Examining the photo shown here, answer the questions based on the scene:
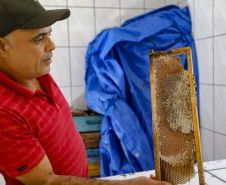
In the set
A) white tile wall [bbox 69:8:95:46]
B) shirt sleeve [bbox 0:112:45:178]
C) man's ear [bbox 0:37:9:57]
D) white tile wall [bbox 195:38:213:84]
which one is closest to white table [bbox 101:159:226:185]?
shirt sleeve [bbox 0:112:45:178]

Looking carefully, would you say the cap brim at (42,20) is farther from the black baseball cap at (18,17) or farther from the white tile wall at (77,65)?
the white tile wall at (77,65)

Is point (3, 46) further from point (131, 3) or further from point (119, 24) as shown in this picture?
point (131, 3)

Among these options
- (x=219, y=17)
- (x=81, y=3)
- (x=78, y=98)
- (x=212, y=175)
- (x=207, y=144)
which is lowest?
(x=207, y=144)

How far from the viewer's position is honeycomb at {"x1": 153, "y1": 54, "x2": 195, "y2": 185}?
90 centimetres

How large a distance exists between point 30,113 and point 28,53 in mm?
234

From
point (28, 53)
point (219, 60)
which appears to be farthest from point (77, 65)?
point (28, 53)

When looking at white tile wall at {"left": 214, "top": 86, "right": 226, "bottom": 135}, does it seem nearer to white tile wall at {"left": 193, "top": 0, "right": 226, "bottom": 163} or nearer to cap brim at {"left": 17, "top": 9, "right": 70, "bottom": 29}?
white tile wall at {"left": 193, "top": 0, "right": 226, "bottom": 163}

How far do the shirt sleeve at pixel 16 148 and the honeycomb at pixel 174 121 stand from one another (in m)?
0.45

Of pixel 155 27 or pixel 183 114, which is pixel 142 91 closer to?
pixel 155 27

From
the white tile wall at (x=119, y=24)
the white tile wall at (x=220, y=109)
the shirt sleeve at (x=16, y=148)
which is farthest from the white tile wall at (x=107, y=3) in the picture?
the shirt sleeve at (x=16, y=148)

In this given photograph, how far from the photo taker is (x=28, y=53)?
0.96 meters

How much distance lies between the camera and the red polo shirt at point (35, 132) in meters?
0.83

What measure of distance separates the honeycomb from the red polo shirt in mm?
412

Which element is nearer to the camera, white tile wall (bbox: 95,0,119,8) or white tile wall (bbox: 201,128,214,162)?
white tile wall (bbox: 201,128,214,162)
